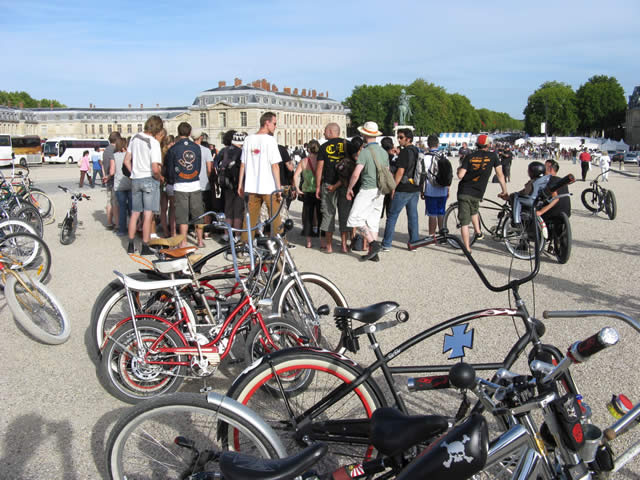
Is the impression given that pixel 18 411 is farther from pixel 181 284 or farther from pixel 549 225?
pixel 549 225

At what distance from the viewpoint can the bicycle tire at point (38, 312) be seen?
187 inches

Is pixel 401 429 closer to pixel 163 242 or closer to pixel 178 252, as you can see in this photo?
pixel 178 252

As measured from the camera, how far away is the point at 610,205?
1230cm

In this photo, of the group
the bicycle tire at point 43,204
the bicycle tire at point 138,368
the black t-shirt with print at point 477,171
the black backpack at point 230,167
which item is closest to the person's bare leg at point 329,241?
the black backpack at point 230,167

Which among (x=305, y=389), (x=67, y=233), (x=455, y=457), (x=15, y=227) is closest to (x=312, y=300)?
(x=305, y=389)

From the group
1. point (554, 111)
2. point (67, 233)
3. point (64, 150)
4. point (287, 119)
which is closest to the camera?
point (67, 233)

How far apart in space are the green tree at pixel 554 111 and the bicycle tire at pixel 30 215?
105 metres

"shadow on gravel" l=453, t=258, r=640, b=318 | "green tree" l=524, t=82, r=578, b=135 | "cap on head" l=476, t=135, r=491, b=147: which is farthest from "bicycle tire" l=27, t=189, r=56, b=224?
"green tree" l=524, t=82, r=578, b=135

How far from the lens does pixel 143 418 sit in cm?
215

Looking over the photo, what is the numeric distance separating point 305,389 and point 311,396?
0.15ft

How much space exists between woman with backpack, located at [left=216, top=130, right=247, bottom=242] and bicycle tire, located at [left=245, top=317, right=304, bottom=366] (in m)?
5.14

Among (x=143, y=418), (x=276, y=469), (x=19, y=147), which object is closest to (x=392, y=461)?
(x=276, y=469)

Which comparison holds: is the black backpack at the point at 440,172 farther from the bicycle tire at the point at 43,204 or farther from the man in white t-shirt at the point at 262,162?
the bicycle tire at the point at 43,204

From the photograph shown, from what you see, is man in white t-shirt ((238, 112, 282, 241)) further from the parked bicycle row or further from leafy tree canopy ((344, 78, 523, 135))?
leafy tree canopy ((344, 78, 523, 135))
